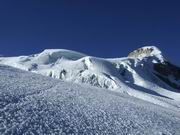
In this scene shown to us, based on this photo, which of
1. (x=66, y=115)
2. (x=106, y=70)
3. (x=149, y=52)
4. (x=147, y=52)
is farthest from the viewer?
(x=147, y=52)

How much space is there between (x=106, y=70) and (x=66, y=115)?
6720 centimetres

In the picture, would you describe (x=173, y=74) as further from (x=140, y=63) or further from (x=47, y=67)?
(x=47, y=67)

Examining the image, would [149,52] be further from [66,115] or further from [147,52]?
[66,115]

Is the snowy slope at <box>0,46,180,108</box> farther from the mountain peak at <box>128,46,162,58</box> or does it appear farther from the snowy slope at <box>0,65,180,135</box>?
the snowy slope at <box>0,65,180,135</box>

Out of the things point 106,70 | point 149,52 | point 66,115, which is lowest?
point 66,115

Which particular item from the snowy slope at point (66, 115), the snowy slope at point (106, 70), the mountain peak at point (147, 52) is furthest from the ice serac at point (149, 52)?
the snowy slope at point (66, 115)

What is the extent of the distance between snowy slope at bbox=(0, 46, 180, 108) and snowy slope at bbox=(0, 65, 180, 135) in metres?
42.5

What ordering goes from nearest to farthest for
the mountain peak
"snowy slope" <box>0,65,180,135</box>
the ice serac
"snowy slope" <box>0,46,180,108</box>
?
1. "snowy slope" <box>0,65,180,135</box>
2. "snowy slope" <box>0,46,180,108</box>
3. the ice serac
4. the mountain peak

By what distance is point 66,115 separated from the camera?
14.4 meters

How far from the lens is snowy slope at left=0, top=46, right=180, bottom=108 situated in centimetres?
7323

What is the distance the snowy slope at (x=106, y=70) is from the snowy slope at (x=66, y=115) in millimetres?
42514

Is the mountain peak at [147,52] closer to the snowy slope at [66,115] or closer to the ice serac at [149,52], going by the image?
the ice serac at [149,52]

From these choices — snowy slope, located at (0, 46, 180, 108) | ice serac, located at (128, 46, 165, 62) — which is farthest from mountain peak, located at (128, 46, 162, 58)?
snowy slope, located at (0, 46, 180, 108)

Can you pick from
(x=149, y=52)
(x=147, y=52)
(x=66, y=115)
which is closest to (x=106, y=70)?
(x=149, y=52)
